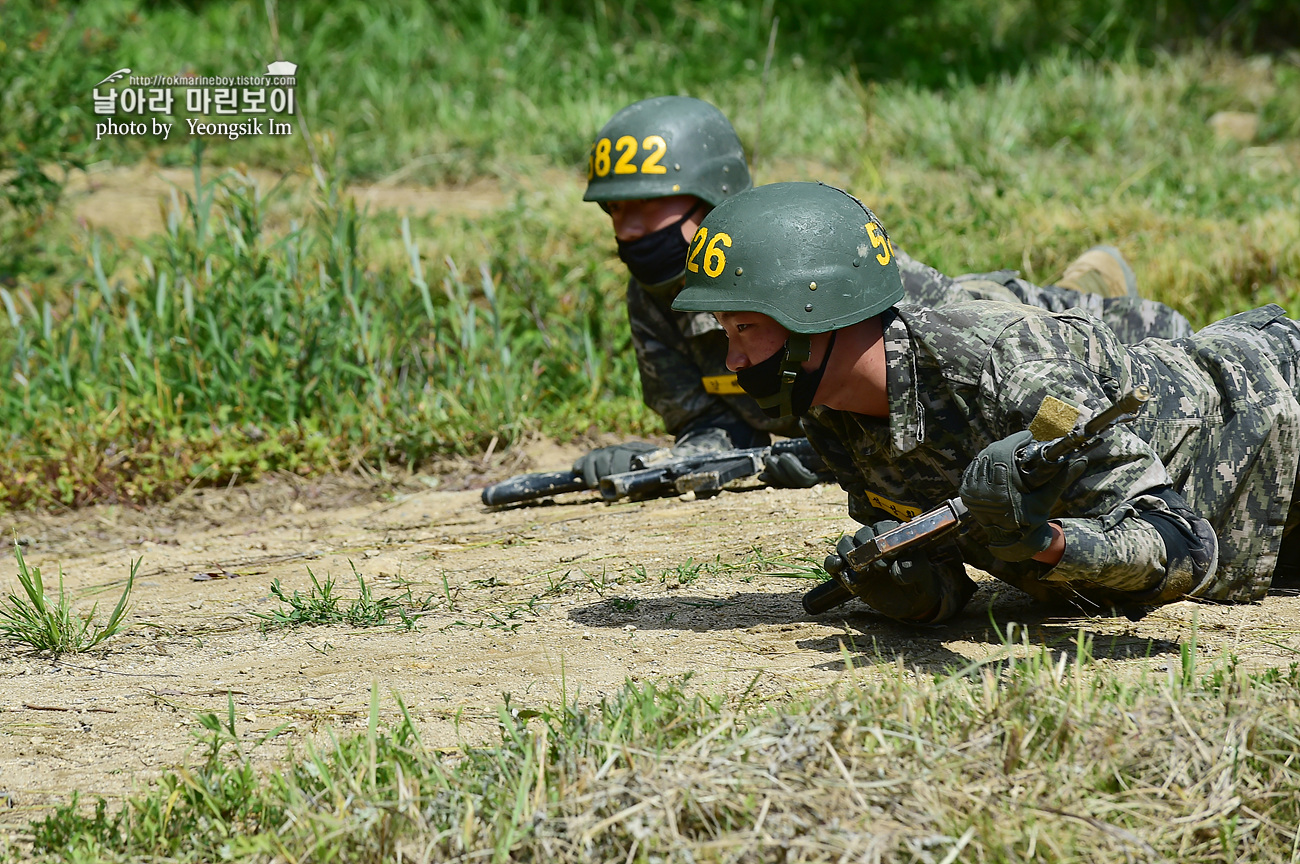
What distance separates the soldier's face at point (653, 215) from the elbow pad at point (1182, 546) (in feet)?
7.28

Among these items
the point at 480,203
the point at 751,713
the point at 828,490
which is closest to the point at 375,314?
the point at 828,490

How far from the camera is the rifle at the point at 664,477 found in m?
4.45

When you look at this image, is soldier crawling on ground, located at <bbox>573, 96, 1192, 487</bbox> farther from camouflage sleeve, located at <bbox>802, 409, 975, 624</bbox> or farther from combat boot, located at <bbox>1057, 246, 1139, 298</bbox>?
camouflage sleeve, located at <bbox>802, 409, 975, 624</bbox>

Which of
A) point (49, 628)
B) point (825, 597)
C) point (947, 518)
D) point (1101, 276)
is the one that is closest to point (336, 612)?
point (49, 628)

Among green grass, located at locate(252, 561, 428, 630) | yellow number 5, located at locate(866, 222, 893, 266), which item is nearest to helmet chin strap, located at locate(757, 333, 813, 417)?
yellow number 5, located at locate(866, 222, 893, 266)

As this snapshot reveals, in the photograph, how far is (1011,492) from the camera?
2332mm

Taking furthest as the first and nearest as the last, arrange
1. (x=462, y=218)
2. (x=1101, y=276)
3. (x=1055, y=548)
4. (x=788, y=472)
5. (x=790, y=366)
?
(x=462, y=218)
(x=1101, y=276)
(x=788, y=472)
(x=790, y=366)
(x=1055, y=548)

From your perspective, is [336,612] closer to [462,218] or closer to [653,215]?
[653,215]

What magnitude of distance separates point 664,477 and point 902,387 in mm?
1817

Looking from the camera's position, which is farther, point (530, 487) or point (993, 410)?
point (530, 487)

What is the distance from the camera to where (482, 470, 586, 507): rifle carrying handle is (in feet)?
15.0

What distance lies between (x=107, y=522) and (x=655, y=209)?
226 cm

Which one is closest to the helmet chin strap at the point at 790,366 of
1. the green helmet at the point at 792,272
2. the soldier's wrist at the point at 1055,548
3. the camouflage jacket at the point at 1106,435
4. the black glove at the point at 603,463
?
the green helmet at the point at 792,272

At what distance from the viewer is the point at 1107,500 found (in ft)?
8.53
